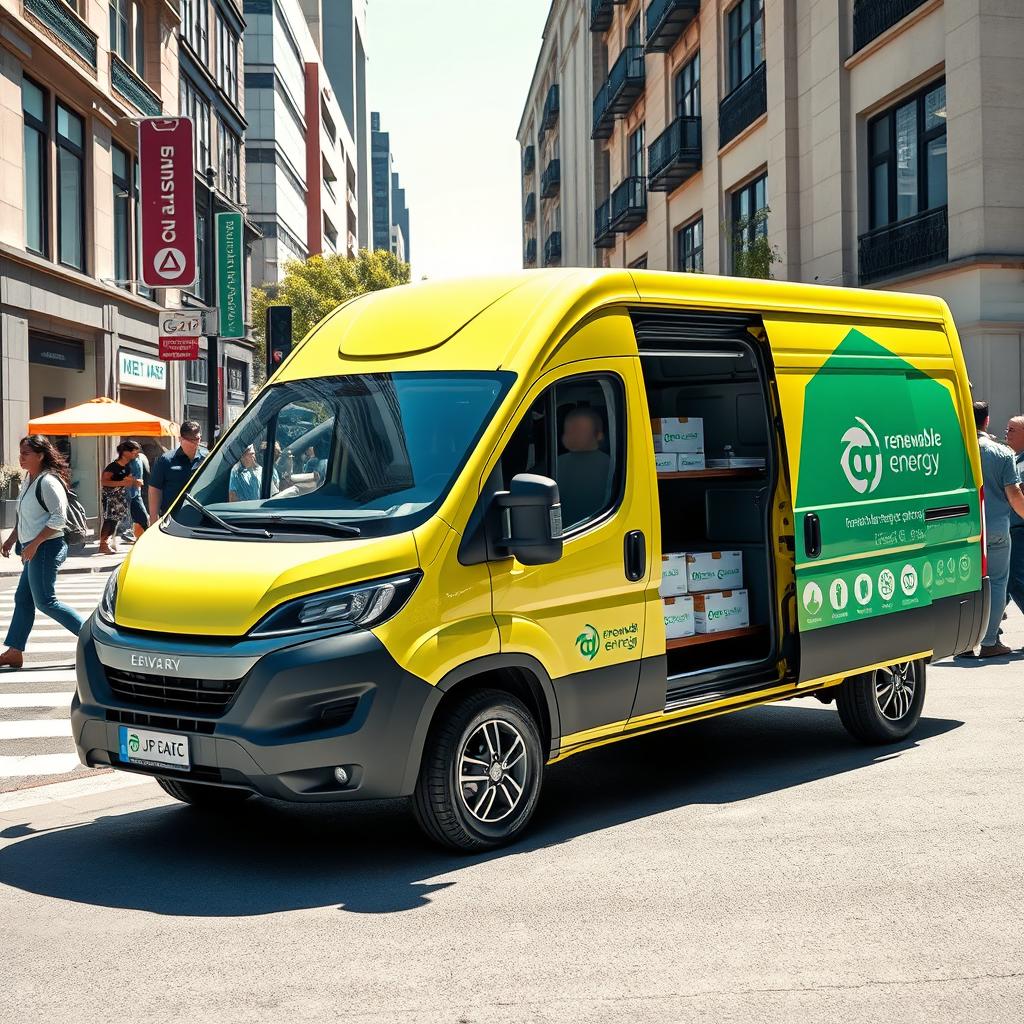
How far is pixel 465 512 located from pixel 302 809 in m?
1.94

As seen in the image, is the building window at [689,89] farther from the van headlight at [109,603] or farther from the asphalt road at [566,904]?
the van headlight at [109,603]

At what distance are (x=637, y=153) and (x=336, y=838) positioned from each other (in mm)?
39820

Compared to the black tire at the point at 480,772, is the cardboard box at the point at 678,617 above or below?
above

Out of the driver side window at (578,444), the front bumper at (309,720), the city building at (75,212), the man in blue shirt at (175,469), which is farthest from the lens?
the city building at (75,212)

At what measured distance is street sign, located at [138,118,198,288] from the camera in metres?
29.9

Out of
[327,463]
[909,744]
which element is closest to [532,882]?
[327,463]

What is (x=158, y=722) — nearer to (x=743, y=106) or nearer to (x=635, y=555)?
(x=635, y=555)

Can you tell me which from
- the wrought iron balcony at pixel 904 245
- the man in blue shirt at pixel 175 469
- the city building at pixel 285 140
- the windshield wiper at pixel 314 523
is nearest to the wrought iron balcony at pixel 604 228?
the city building at pixel 285 140

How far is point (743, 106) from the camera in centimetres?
3062

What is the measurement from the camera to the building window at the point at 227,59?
147 ft

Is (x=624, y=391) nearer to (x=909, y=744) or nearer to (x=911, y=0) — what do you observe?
(x=909, y=744)

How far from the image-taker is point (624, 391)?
6.59 meters

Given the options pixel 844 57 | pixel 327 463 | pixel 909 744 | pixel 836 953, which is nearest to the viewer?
pixel 836 953

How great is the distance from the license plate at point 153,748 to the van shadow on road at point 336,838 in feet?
1.53
